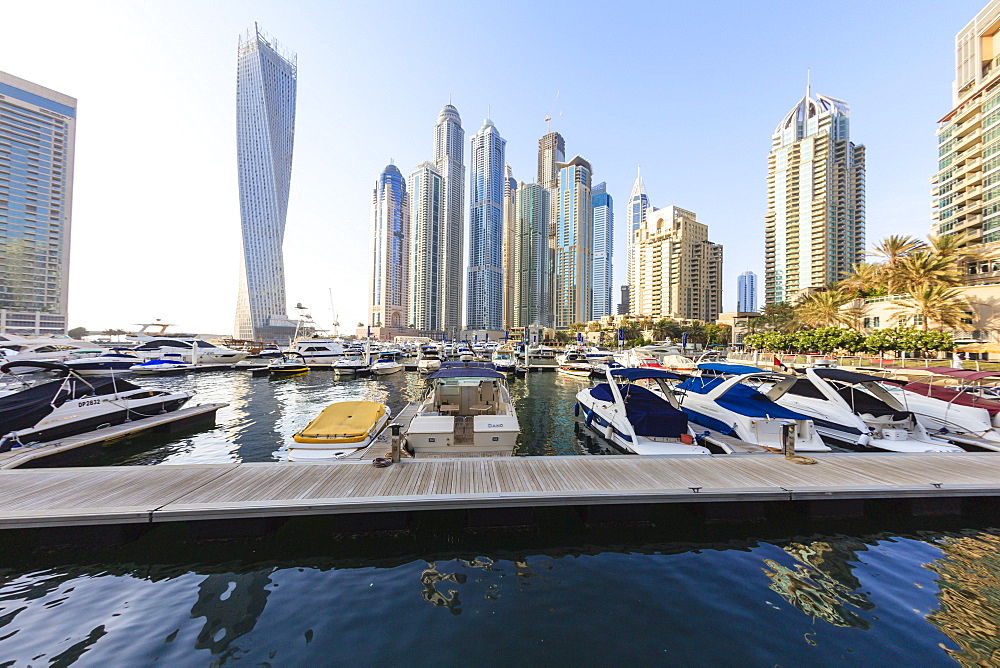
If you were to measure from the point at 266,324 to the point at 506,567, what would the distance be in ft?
521

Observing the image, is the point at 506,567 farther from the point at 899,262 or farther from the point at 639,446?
the point at 899,262

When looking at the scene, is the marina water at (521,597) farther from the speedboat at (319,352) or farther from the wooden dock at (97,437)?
the speedboat at (319,352)

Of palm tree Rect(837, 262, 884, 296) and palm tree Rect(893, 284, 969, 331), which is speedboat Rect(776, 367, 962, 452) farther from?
palm tree Rect(837, 262, 884, 296)

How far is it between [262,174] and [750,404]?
15265 cm

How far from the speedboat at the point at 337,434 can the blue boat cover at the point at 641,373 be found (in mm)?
9020

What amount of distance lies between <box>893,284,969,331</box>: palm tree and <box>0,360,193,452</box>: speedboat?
213 ft

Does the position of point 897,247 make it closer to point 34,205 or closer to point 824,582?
point 824,582

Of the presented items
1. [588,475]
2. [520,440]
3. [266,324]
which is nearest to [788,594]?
[588,475]

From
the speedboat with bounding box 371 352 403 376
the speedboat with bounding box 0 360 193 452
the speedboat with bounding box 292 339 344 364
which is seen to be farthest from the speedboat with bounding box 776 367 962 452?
the speedboat with bounding box 292 339 344 364

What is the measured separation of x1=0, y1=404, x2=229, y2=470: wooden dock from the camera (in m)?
10.1

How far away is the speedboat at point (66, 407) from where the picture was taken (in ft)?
37.7

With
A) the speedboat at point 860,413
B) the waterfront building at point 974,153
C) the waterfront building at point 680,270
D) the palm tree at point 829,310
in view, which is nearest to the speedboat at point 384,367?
the speedboat at point 860,413

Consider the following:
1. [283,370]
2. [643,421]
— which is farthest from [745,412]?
[283,370]

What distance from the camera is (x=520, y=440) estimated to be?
15.8 metres
